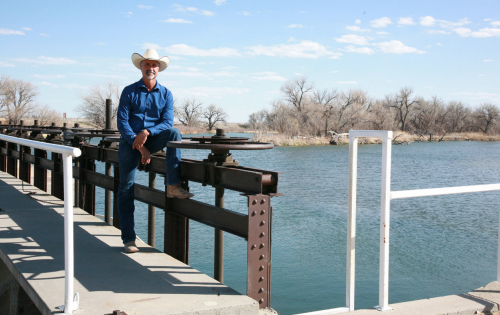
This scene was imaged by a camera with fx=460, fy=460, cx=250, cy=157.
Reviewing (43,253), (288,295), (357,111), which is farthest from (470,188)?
(357,111)

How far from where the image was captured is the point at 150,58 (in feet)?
14.3

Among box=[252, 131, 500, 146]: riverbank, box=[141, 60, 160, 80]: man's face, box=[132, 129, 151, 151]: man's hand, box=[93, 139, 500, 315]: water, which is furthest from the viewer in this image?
box=[252, 131, 500, 146]: riverbank

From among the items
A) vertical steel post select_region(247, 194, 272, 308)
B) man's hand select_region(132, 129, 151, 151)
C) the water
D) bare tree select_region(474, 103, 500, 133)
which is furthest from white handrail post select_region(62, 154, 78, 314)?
bare tree select_region(474, 103, 500, 133)

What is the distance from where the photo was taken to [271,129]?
197 feet

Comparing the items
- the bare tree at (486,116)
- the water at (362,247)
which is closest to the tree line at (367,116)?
the bare tree at (486,116)

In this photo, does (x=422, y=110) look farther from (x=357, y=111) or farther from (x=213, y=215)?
(x=213, y=215)

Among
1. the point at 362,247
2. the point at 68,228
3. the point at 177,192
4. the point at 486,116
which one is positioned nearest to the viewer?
the point at 68,228

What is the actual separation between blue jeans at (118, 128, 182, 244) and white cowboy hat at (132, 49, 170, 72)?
68 centimetres

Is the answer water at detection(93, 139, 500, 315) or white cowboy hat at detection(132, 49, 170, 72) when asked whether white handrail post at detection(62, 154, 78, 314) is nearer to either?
white cowboy hat at detection(132, 49, 170, 72)

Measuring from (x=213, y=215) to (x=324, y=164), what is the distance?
91.7ft

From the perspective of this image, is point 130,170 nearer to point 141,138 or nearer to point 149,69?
point 141,138

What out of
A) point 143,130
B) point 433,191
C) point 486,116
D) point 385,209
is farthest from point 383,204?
point 486,116

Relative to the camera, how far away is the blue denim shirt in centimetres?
437

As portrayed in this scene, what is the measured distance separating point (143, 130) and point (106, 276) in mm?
1371
